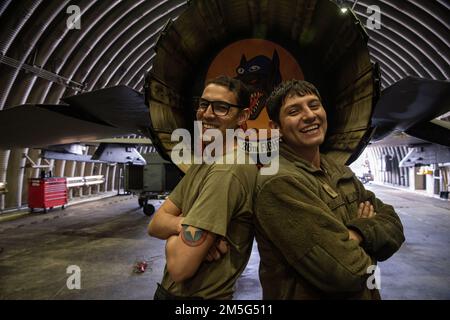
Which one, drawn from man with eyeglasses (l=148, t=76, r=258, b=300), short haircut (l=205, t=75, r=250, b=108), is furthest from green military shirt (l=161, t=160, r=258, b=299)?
short haircut (l=205, t=75, r=250, b=108)

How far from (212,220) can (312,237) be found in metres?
0.43

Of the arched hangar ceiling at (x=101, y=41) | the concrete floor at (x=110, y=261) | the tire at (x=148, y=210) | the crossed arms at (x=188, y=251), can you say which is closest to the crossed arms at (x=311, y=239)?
the crossed arms at (x=188, y=251)

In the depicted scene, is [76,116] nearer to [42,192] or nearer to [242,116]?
[242,116]

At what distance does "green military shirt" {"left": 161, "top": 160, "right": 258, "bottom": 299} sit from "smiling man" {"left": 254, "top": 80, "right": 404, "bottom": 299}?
7 cm

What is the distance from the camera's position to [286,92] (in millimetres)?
1495

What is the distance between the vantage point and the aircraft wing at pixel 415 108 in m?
2.50

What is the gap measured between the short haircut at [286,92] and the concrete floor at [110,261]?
9.19 ft

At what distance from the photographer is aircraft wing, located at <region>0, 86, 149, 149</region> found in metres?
2.75

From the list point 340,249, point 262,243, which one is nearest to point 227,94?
point 262,243

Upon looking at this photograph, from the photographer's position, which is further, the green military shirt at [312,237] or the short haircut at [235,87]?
the short haircut at [235,87]

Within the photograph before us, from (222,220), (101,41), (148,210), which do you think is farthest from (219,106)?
(101,41)

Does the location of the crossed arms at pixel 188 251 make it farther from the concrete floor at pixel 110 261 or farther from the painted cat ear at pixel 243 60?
the concrete floor at pixel 110 261

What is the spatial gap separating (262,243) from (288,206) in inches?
11.5
